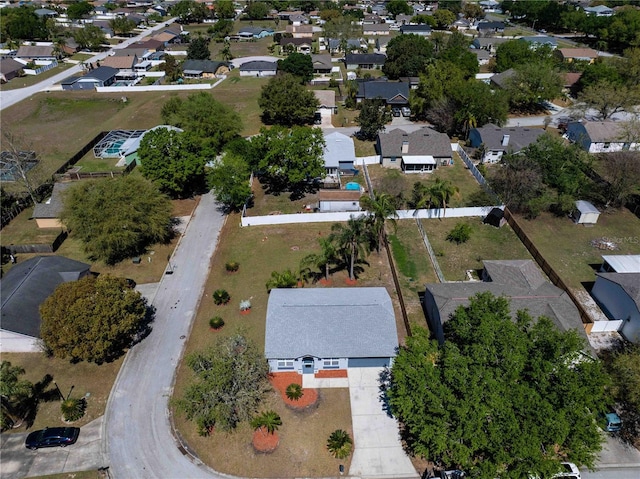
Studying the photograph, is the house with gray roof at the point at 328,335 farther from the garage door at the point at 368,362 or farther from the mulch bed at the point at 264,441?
the mulch bed at the point at 264,441

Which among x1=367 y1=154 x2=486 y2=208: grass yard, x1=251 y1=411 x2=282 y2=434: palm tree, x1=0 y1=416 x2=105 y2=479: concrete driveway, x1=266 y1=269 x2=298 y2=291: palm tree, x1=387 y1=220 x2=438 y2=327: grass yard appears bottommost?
x1=0 y1=416 x2=105 y2=479: concrete driveway

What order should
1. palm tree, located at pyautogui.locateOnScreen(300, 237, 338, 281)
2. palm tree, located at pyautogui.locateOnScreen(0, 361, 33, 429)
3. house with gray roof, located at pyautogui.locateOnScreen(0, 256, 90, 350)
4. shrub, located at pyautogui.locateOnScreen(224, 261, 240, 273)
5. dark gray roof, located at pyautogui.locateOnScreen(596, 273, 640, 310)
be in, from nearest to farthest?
1. palm tree, located at pyautogui.locateOnScreen(0, 361, 33, 429)
2. house with gray roof, located at pyautogui.locateOnScreen(0, 256, 90, 350)
3. dark gray roof, located at pyautogui.locateOnScreen(596, 273, 640, 310)
4. palm tree, located at pyautogui.locateOnScreen(300, 237, 338, 281)
5. shrub, located at pyautogui.locateOnScreen(224, 261, 240, 273)

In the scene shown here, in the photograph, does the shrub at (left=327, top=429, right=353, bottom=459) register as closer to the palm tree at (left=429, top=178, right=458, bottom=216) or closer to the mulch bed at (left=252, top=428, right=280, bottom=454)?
the mulch bed at (left=252, top=428, right=280, bottom=454)

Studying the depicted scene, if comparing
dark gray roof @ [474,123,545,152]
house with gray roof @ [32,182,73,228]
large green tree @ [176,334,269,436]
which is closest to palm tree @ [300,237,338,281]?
large green tree @ [176,334,269,436]

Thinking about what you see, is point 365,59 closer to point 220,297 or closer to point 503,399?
point 220,297

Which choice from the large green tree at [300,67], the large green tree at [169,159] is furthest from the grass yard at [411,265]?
the large green tree at [300,67]

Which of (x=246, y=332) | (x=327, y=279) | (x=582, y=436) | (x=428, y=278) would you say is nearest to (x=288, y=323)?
(x=246, y=332)
